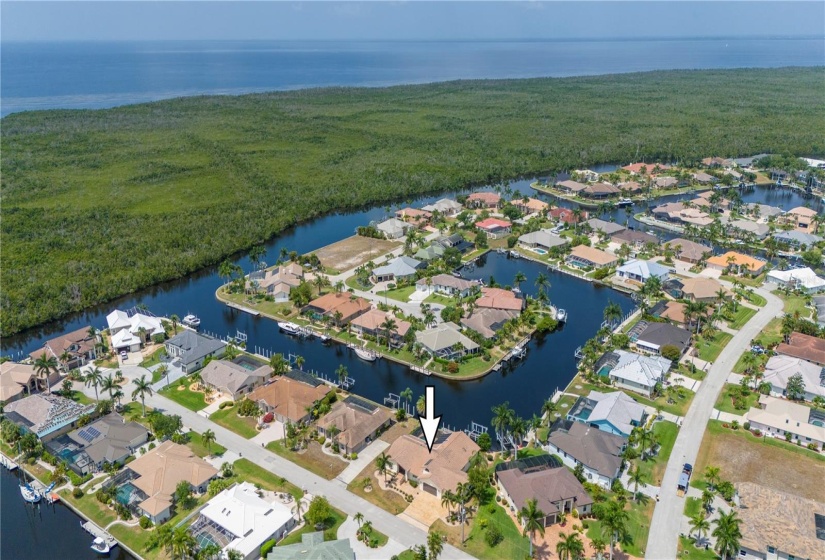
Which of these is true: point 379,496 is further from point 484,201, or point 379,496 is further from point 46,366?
point 484,201

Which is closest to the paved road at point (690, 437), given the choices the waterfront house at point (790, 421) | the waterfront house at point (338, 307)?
the waterfront house at point (790, 421)

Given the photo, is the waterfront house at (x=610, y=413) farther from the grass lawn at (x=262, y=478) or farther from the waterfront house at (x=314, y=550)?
the grass lawn at (x=262, y=478)

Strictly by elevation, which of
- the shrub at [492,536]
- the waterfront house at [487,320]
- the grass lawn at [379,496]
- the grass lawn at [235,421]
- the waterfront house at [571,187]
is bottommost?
the grass lawn at [235,421]

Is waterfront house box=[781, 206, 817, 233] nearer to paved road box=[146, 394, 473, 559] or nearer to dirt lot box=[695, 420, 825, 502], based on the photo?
dirt lot box=[695, 420, 825, 502]

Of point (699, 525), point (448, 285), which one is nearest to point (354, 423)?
point (699, 525)

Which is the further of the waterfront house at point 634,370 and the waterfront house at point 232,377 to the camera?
the waterfront house at point 232,377

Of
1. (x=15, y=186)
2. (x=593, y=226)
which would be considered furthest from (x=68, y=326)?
(x=593, y=226)
